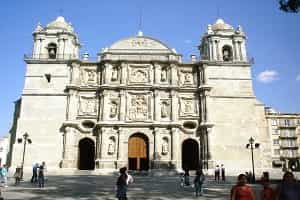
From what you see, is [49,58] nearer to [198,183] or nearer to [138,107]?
[138,107]

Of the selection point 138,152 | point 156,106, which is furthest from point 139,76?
point 138,152

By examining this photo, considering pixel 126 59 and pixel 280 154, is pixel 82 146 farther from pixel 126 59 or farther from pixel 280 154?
pixel 280 154

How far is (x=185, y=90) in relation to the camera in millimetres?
29922

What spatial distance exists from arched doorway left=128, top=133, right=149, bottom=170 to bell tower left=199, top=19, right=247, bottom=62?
1114cm

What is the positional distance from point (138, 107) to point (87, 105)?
4.92 metres

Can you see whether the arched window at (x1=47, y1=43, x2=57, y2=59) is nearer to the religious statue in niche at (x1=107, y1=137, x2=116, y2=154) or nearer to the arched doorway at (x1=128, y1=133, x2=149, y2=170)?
the religious statue in niche at (x1=107, y1=137, x2=116, y2=154)

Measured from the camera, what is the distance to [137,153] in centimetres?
2820

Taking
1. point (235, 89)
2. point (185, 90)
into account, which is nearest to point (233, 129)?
point (235, 89)

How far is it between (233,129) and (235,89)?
4.07 m

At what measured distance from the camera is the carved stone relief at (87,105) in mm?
28995

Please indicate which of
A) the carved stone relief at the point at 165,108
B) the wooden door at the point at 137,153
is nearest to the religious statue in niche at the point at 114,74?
the carved stone relief at the point at 165,108

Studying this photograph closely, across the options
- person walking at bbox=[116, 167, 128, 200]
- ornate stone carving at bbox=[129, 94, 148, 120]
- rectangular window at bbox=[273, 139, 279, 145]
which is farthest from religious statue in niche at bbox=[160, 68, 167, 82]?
rectangular window at bbox=[273, 139, 279, 145]

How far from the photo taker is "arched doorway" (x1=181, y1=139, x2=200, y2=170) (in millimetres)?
29234

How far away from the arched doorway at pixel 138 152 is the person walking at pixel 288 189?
2307 cm
